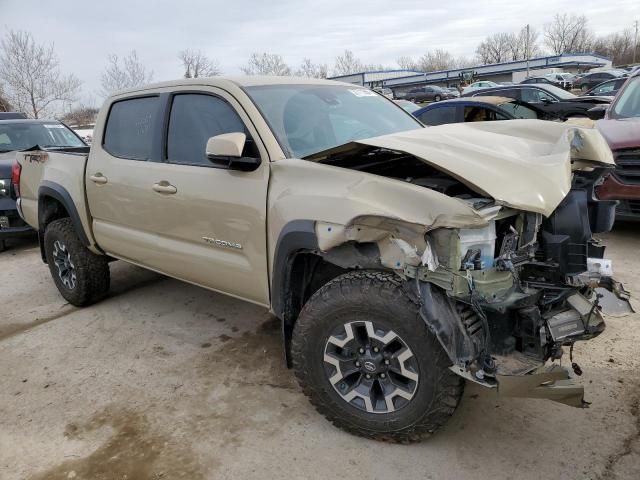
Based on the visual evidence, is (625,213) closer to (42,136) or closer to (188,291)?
(188,291)

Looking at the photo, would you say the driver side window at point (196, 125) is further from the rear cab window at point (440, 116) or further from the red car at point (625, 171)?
the rear cab window at point (440, 116)

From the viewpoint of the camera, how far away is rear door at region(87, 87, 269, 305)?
3.04 m

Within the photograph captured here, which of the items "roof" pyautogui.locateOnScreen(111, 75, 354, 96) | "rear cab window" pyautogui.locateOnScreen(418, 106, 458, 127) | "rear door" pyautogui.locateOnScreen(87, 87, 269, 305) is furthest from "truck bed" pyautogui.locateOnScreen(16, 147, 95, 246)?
"rear cab window" pyautogui.locateOnScreen(418, 106, 458, 127)

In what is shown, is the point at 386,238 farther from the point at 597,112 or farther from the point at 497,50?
the point at 497,50

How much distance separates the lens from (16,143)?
774cm

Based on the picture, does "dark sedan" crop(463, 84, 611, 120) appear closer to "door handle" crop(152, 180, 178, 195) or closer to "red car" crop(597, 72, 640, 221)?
"red car" crop(597, 72, 640, 221)

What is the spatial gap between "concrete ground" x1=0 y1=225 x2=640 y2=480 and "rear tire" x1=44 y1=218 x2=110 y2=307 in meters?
0.45

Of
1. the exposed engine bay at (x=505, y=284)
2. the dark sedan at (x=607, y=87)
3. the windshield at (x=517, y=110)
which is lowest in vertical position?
the exposed engine bay at (x=505, y=284)

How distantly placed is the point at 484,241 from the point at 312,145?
1.32 meters

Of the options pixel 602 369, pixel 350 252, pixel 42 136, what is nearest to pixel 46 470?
pixel 350 252

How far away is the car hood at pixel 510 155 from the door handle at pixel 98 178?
6.78ft

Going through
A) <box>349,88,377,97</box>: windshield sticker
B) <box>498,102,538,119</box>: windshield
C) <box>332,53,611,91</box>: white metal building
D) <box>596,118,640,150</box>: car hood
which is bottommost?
<box>596,118,640,150</box>: car hood

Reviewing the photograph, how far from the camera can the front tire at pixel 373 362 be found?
7.76ft

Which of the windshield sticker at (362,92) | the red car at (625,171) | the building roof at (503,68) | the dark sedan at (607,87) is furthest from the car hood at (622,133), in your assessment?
the building roof at (503,68)
